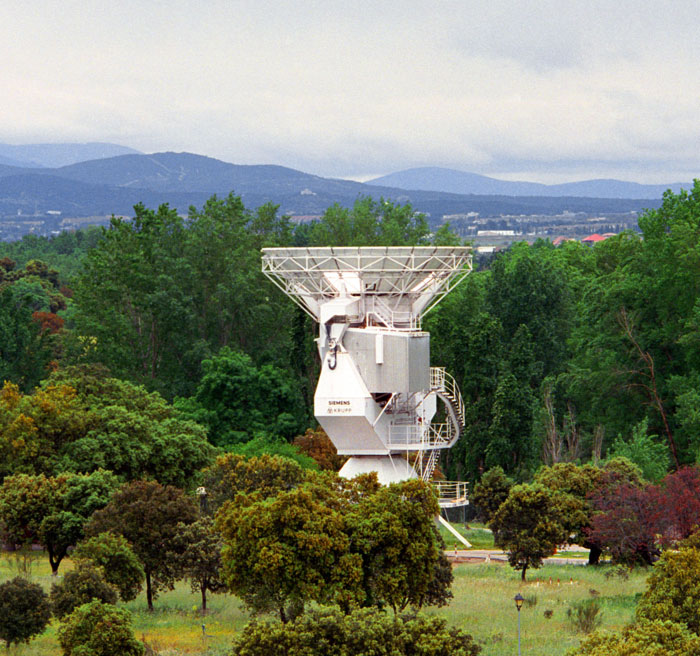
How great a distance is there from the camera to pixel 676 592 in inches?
1428

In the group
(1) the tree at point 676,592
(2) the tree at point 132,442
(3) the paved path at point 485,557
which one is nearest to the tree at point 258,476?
(2) the tree at point 132,442

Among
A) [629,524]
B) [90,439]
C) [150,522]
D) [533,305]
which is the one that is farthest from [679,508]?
[533,305]

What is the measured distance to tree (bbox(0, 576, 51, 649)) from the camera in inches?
1521

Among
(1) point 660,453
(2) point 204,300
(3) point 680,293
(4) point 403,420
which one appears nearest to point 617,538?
(4) point 403,420

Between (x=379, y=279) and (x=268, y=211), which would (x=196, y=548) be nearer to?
(x=379, y=279)

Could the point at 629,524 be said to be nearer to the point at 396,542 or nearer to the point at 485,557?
the point at 485,557

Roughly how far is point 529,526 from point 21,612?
19942 millimetres

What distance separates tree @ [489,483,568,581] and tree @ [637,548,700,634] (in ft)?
41.5

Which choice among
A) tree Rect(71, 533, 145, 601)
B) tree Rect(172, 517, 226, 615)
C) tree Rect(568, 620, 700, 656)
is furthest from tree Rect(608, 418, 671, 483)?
tree Rect(568, 620, 700, 656)

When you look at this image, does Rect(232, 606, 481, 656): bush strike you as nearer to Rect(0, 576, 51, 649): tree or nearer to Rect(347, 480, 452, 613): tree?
Rect(347, 480, 452, 613): tree

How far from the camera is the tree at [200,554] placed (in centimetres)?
4412

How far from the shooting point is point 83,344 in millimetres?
82500

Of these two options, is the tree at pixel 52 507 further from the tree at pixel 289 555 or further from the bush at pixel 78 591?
the tree at pixel 289 555

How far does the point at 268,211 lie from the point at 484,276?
1662 centimetres
